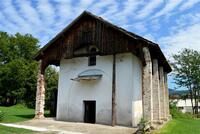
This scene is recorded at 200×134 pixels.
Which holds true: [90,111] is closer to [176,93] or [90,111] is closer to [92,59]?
[92,59]

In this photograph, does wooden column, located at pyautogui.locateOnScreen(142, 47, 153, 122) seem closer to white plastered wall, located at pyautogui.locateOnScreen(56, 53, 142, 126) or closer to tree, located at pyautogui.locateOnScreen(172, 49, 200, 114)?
white plastered wall, located at pyautogui.locateOnScreen(56, 53, 142, 126)

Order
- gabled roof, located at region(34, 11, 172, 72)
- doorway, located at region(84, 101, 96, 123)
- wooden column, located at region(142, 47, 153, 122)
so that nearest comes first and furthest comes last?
1. wooden column, located at region(142, 47, 153, 122)
2. gabled roof, located at region(34, 11, 172, 72)
3. doorway, located at region(84, 101, 96, 123)

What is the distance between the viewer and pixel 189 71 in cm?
5150

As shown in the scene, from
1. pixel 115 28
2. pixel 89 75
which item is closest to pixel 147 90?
pixel 115 28

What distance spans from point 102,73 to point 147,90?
4.20 meters

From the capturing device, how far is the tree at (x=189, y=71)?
50750 millimetres

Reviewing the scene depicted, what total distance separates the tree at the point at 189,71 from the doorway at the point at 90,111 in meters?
33.9

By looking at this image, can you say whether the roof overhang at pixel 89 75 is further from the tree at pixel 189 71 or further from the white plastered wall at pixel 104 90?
the tree at pixel 189 71

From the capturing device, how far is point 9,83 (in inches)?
1898

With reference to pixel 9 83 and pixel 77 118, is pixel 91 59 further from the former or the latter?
pixel 9 83

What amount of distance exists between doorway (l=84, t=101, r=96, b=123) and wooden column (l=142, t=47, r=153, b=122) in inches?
191

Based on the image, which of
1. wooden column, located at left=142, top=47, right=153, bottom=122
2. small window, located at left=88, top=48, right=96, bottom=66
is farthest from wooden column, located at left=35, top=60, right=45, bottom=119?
wooden column, located at left=142, top=47, right=153, bottom=122

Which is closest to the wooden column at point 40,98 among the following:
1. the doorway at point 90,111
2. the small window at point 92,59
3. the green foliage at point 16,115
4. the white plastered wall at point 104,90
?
the green foliage at point 16,115

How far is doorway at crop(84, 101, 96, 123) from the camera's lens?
70.4ft
